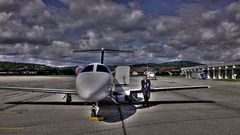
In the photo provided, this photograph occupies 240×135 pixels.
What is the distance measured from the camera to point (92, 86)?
9.27 metres

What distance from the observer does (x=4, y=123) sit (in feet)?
29.1

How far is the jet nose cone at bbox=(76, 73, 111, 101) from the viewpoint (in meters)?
9.10

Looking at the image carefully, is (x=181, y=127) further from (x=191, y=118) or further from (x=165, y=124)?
(x=191, y=118)

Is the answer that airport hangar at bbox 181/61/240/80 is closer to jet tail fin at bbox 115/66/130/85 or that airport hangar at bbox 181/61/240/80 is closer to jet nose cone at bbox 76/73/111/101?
jet tail fin at bbox 115/66/130/85

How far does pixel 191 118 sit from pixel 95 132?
14.2 ft

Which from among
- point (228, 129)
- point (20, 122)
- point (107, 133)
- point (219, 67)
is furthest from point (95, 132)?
point (219, 67)

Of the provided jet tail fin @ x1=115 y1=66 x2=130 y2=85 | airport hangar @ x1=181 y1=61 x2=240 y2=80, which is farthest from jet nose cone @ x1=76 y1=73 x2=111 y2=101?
airport hangar @ x1=181 y1=61 x2=240 y2=80

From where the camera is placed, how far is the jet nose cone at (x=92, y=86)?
910 centimetres

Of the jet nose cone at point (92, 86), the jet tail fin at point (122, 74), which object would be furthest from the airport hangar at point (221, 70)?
the jet nose cone at point (92, 86)

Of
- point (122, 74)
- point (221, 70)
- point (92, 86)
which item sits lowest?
point (92, 86)

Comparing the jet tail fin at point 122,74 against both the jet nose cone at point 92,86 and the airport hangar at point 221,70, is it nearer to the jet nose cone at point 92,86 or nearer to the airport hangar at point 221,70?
the jet nose cone at point 92,86

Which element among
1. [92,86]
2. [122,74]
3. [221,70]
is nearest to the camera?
[92,86]

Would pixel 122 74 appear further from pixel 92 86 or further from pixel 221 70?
pixel 221 70

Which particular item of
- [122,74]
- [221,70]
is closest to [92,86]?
[122,74]
